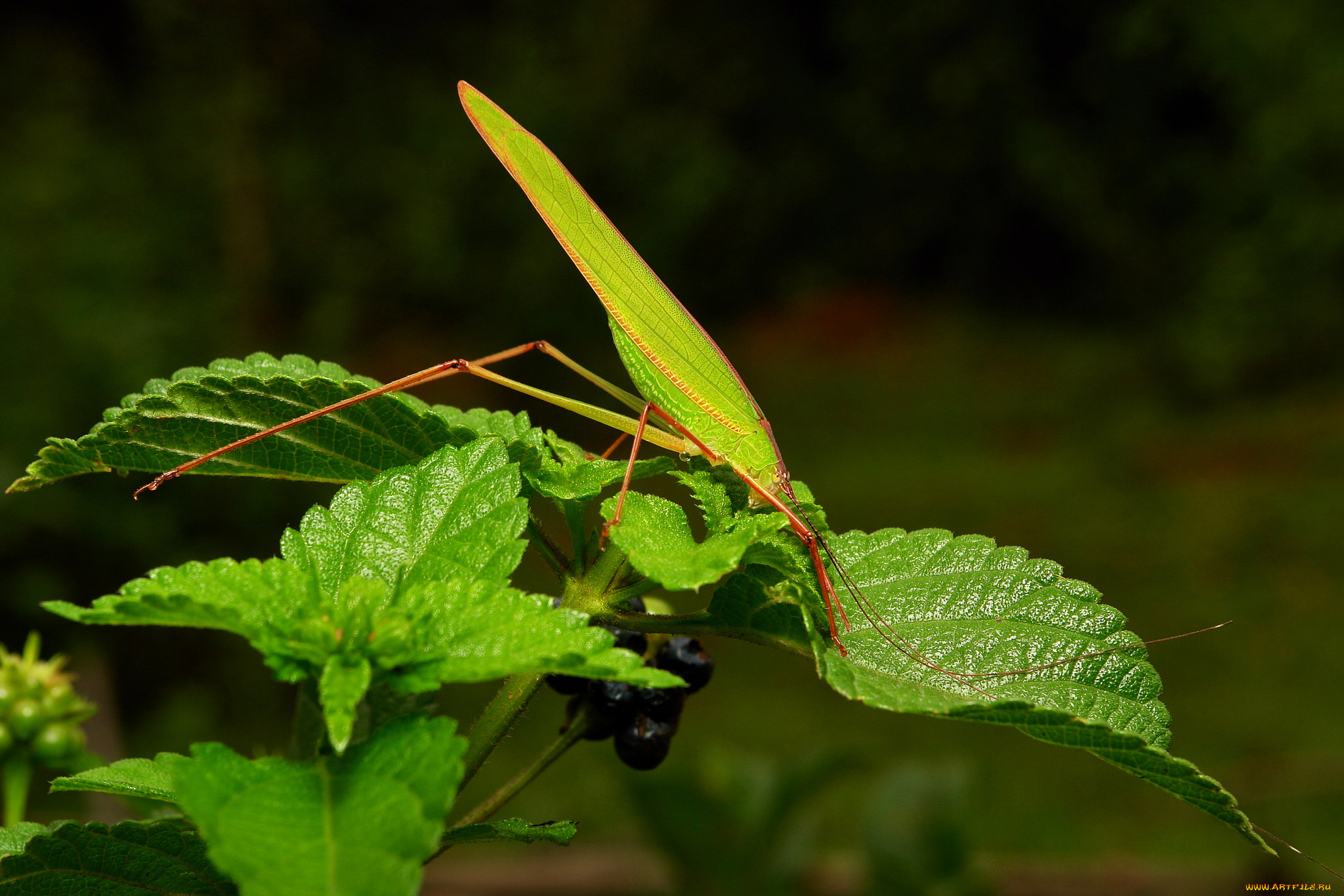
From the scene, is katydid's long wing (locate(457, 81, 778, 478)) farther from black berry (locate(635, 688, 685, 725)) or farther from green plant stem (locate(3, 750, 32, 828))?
green plant stem (locate(3, 750, 32, 828))

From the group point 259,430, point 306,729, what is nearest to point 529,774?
point 306,729

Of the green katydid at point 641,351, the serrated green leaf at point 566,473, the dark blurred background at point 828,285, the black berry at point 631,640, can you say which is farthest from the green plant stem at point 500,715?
the dark blurred background at point 828,285

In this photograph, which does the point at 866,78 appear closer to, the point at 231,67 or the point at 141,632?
the point at 231,67

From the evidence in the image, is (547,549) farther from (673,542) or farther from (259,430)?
(259,430)

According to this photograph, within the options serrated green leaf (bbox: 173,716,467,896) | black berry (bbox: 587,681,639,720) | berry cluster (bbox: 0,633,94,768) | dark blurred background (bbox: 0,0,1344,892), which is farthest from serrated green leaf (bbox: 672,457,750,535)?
dark blurred background (bbox: 0,0,1344,892)

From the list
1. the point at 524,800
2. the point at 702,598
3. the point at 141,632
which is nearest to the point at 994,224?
the point at 702,598

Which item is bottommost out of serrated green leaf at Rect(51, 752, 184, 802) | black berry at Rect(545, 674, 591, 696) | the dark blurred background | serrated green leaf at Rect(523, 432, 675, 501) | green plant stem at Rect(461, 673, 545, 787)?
serrated green leaf at Rect(51, 752, 184, 802)
